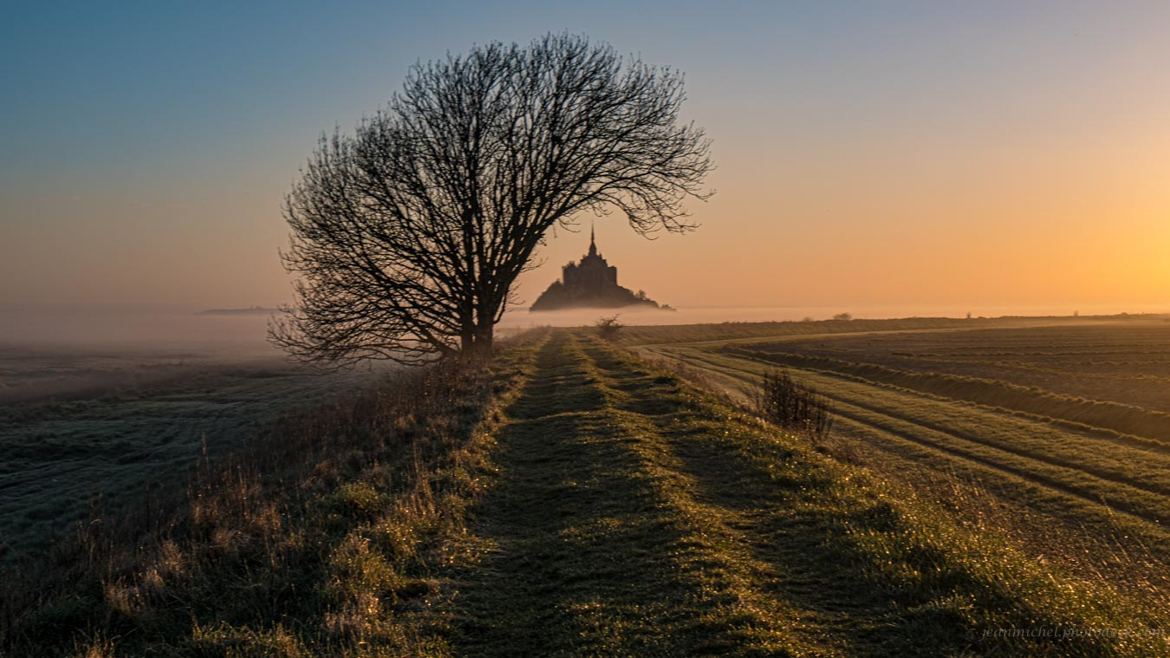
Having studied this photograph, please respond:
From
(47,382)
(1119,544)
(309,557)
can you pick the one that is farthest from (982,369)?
(47,382)

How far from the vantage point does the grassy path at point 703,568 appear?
5.43 meters

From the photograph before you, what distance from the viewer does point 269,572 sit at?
21.9 ft

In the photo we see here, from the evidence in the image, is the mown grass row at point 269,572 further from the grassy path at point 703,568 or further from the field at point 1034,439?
the field at point 1034,439

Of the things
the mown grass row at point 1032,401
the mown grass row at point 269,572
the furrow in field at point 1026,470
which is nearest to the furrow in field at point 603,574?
the mown grass row at point 269,572

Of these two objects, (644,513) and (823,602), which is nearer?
(823,602)

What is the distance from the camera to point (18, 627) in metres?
6.17

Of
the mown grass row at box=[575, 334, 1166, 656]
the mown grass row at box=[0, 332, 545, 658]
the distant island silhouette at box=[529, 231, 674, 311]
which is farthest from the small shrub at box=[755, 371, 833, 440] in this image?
the distant island silhouette at box=[529, 231, 674, 311]

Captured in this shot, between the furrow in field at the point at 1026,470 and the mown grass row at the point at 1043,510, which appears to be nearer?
the mown grass row at the point at 1043,510

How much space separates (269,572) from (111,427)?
63.3 feet

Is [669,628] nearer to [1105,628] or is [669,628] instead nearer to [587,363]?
[1105,628]

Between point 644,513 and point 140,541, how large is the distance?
22.8 feet

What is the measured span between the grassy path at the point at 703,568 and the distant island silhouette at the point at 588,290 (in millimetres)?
156238

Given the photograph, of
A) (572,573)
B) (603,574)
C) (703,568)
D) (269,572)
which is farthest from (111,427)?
(703,568)

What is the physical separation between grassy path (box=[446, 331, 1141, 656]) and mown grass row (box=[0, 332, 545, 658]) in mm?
571
